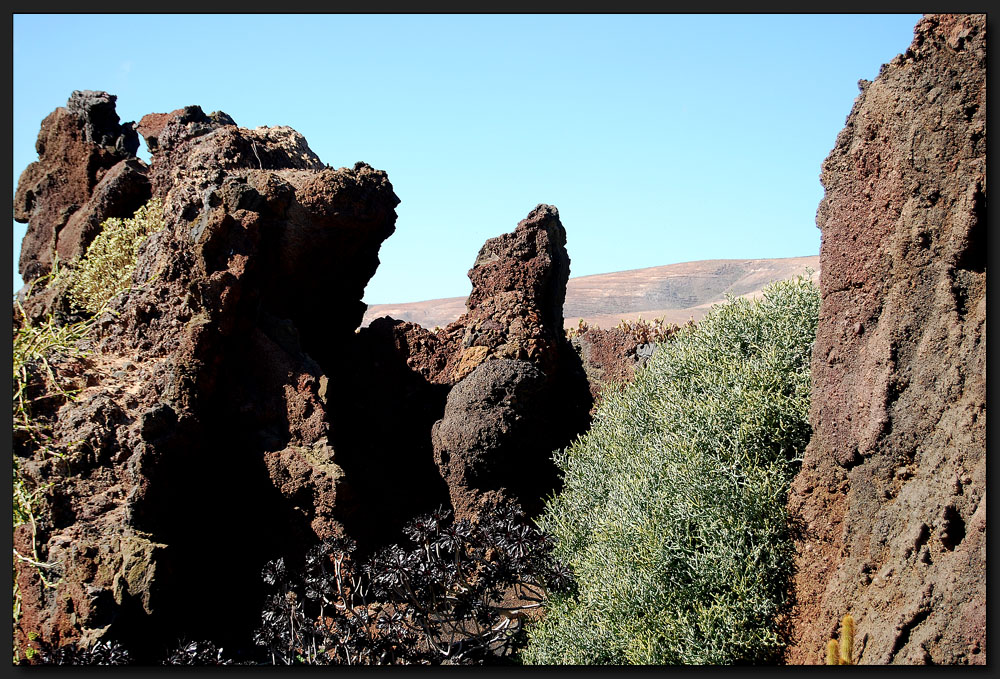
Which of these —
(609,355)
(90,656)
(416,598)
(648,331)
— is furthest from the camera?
(648,331)

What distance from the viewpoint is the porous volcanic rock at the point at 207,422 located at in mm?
6035

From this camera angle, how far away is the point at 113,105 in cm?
1027

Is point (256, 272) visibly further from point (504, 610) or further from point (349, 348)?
point (504, 610)

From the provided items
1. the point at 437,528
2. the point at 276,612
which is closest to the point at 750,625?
the point at 437,528

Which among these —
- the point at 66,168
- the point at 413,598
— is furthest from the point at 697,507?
the point at 66,168

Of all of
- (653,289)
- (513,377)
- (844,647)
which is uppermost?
(653,289)

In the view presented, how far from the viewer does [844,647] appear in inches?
173

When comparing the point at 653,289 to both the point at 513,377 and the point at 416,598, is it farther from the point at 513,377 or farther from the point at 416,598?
the point at 416,598

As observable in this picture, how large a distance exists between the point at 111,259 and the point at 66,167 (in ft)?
8.57

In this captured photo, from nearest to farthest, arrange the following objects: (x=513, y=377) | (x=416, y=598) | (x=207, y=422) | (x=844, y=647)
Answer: (x=844, y=647) < (x=416, y=598) < (x=207, y=422) < (x=513, y=377)

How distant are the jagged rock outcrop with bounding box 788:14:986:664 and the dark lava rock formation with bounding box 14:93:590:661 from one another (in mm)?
2852

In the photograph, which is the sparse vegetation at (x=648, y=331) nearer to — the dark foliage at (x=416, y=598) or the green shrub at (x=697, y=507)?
the green shrub at (x=697, y=507)

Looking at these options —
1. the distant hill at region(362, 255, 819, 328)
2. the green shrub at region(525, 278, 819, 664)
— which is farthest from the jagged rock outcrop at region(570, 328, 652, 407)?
the distant hill at region(362, 255, 819, 328)

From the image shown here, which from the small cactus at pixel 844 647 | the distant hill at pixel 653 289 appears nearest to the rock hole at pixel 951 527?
the small cactus at pixel 844 647
